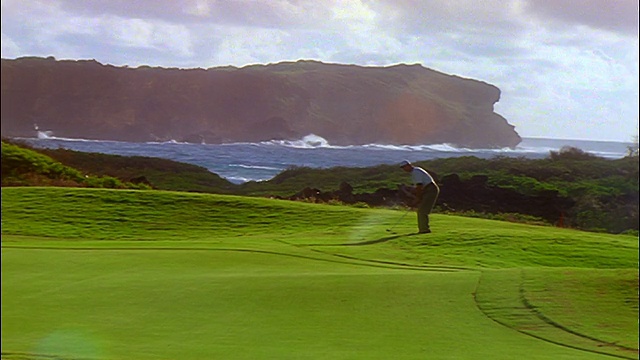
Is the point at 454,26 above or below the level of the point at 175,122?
above

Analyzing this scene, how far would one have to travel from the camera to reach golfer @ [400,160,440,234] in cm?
338

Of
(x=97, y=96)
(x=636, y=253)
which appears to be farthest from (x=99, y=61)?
(x=636, y=253)

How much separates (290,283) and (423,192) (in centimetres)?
81

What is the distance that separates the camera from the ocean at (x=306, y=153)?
3406 millimetres

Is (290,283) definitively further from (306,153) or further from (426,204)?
(426,204)

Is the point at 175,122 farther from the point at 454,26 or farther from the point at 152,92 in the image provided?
the point at 454,26

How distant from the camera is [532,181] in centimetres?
337

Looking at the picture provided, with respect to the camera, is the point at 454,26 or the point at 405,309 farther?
the point at 454,26

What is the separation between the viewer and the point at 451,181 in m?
3.41

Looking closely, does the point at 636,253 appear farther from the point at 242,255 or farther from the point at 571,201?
the point at 242,255

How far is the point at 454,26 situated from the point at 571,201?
1.04 meters

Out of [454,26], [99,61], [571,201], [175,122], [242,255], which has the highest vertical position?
[454,26]

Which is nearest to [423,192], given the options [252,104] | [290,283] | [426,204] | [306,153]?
[426,204]

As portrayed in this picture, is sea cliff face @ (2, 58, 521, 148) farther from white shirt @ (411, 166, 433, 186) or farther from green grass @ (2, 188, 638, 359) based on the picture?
green grass @ (2, 188, 638, 359)
